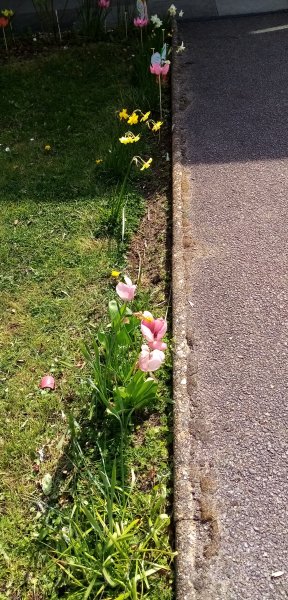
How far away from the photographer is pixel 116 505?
7.39ft

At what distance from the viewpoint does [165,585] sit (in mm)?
2082

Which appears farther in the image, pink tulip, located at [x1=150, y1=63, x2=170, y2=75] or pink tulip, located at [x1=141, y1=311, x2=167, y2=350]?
pink tulip, located at [x1=150, y1=63, x2=170, y2=75]

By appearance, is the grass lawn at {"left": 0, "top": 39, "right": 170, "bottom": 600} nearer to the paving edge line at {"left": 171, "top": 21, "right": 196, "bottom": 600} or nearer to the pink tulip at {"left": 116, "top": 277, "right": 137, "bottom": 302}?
the paving edge line at {"left": 171, "top": 21, "right": 196, "bottom": 600}

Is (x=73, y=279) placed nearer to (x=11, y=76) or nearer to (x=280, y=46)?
(x=11, y=76)

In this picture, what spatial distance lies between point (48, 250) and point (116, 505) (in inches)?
73.2

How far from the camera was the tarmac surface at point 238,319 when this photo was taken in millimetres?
2178

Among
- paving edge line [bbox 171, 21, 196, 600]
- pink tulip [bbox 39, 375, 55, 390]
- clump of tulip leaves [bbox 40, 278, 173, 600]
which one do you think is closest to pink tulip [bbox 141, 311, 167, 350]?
clump of tulip leaves [bbox 40, 278, 173, 600]

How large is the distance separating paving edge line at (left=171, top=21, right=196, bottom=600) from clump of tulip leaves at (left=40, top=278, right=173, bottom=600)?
0.07 metres

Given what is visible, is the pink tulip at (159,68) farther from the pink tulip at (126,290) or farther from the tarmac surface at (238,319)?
the pink tulip at (126,290)

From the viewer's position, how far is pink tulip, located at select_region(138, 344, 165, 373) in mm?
2246

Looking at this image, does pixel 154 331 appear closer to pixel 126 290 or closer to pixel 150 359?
pixel 150 359

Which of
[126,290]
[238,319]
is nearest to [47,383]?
[126,290]

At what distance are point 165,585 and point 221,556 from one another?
0.23m

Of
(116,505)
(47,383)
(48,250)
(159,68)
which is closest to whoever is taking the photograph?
(116,505)
